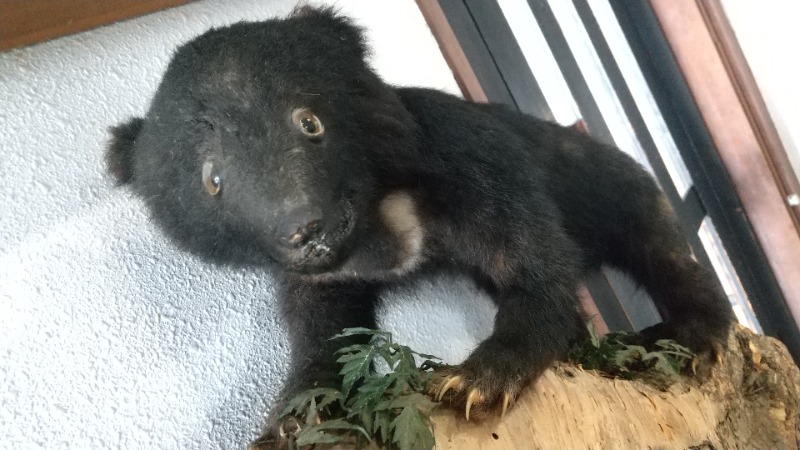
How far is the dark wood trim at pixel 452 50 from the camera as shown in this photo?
11.7ft

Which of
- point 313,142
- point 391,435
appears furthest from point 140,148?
point 391,435

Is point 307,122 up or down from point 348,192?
up

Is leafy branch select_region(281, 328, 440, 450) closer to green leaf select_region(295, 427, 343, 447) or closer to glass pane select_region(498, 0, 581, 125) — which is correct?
green leaf select_region(295, 427, 343, 447)

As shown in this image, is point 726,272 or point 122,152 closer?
point 122,152

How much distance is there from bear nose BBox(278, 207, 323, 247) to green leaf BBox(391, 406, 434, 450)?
20.1 inches

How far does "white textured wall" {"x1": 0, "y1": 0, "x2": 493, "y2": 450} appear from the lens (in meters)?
1.95

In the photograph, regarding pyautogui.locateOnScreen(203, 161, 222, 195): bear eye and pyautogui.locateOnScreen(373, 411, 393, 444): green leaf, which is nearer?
pyautogui.locateOnScreen(373, 411, 393, 444): green leaf

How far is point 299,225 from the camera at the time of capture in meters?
1.69

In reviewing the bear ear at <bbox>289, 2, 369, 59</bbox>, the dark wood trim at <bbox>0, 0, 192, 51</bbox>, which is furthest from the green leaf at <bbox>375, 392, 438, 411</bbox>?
the dark wood trim at <bbox>0, 0, 192, 51</bbox>

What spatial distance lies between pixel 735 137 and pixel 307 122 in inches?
106

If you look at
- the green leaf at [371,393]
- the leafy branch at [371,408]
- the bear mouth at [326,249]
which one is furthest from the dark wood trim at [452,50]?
the green leaf at [371,393]

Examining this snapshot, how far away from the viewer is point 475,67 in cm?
367

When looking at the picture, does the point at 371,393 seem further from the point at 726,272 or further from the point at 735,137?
the point at 726,272

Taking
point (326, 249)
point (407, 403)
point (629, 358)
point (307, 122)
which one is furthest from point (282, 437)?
point (629, 358)
